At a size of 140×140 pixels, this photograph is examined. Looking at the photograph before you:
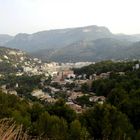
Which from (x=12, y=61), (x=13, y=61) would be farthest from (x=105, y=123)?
(x=13, y=61)

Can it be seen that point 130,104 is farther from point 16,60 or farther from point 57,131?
Answer: point 16,60

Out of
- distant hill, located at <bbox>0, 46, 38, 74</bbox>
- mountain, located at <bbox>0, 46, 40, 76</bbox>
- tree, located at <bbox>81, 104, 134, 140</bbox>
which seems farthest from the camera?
mountain, located at <bbox>0, 46, 40, 76</bbox>

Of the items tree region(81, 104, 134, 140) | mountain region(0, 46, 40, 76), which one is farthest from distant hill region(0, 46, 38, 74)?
tree region(81, 104, 134, 140)

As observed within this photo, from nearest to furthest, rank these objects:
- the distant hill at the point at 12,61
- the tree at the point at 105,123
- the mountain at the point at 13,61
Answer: the tree at the point at 105,123, the distant hill at the point at 12,61, the mountain at the point at 13,61

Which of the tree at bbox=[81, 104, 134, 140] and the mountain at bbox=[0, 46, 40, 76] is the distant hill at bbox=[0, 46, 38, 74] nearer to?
the mountain at bbox=[0, 46, 40, 76]

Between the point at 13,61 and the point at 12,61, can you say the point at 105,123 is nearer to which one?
the point at 12,61

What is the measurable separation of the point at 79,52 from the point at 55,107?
17935 cm

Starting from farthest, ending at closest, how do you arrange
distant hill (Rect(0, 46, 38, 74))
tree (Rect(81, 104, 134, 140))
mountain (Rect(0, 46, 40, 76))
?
mountain (Rect(0, 46, 40, 76))
distant hill (Rect(0, 46, 38, 74))
tree (Rect(81, 104, 134, 140))

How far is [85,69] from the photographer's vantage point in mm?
57906

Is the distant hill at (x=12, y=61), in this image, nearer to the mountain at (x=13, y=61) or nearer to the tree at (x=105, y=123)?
the mountain at (x=13, y=61)

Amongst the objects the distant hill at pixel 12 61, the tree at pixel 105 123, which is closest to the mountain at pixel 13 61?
the distant hill at pixel 12 61

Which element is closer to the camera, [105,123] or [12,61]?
[105,123]

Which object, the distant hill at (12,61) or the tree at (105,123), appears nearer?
the tree at (105,123)

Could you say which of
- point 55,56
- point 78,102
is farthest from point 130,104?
point 55,56
